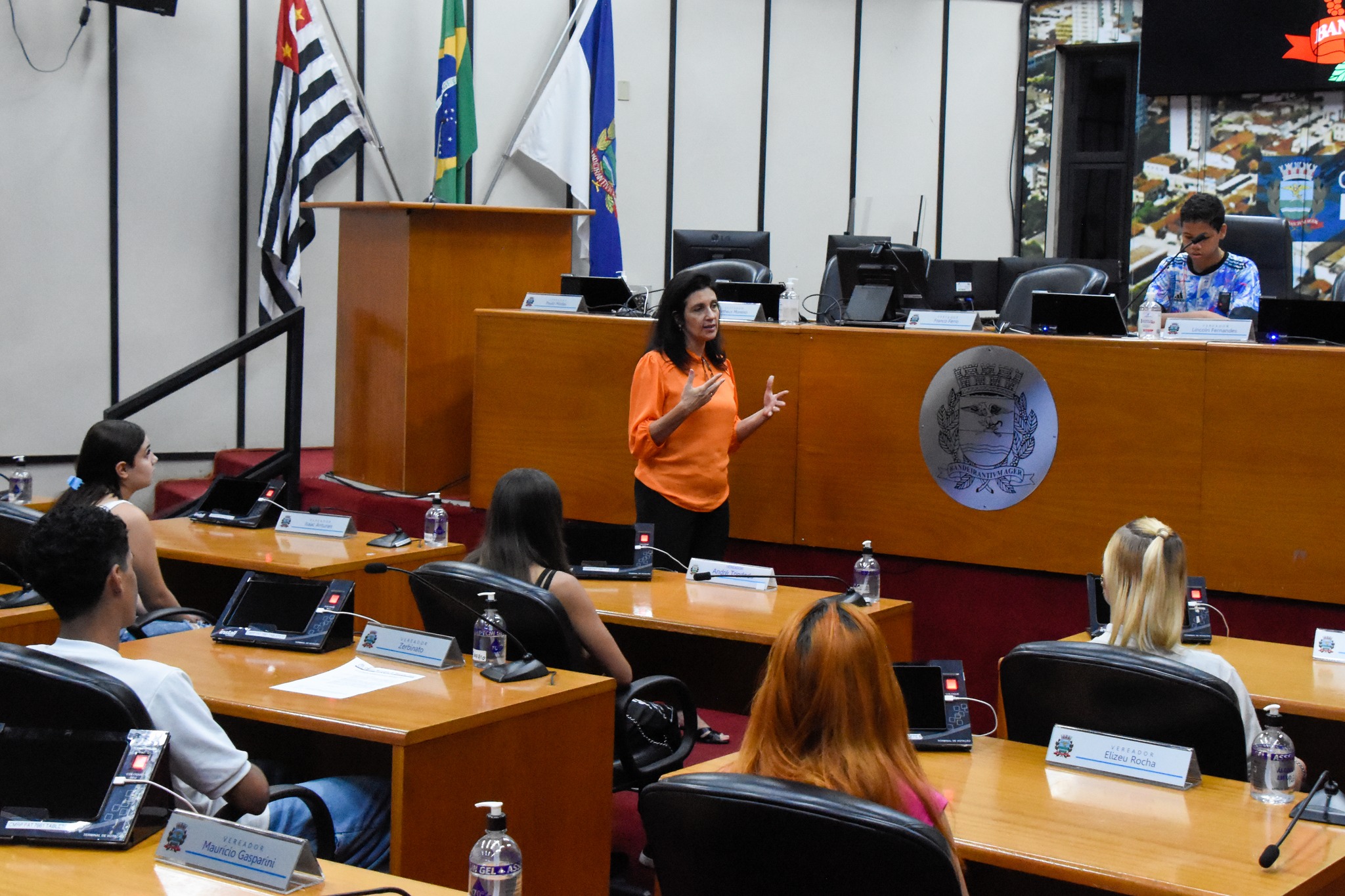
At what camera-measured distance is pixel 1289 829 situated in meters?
2.15

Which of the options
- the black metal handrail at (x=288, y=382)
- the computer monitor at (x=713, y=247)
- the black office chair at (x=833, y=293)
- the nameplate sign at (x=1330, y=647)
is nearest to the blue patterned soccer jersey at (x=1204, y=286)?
the black office chair at (x=833, y=293)

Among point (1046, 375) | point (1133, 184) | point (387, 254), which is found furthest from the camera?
point (1133, 184)

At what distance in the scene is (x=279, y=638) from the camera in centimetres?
338

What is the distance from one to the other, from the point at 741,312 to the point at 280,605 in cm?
252

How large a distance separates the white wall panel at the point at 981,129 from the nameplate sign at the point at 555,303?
15.9 ft

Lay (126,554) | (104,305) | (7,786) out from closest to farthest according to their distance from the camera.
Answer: (7,786) < (126,554) < (104,305)

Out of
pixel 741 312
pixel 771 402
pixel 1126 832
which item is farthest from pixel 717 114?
pixel 1126 832

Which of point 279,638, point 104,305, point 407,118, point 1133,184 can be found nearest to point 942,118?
point 1133,184

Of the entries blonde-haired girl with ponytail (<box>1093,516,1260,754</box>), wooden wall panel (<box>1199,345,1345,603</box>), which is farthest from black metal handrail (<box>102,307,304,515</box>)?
blonde-haired girl with ponytail (<box>1093,516,1260,754</box>)

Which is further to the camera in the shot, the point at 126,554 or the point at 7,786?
the point at 126,554

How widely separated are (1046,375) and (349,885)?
10.9ft

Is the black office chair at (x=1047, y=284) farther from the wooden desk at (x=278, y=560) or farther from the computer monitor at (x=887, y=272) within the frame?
the wooden desk at (x=278, y=560)

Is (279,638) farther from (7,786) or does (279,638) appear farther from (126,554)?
(7,786)

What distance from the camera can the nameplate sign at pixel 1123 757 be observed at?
2.51 meters
